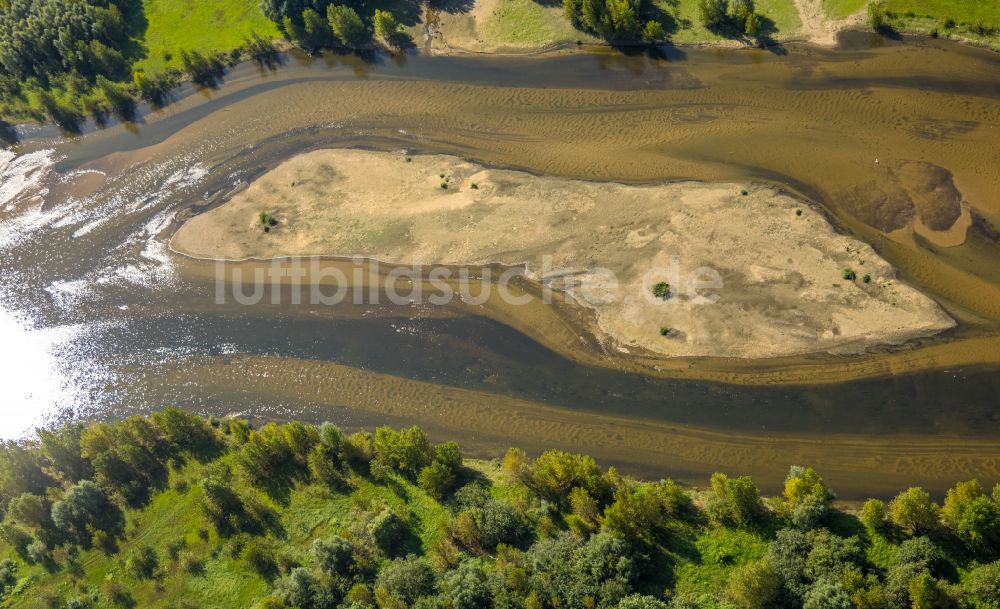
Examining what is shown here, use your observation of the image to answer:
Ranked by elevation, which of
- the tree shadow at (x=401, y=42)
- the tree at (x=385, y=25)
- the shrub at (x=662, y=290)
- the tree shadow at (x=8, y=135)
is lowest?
the shrub at (x=662, y=290)

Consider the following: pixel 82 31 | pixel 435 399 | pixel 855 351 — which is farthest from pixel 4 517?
pixel 855 351

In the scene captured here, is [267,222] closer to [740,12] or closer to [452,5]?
[452,5]

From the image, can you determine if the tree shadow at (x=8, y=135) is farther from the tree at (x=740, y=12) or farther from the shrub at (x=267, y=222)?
the tree at (x=740, y=12)

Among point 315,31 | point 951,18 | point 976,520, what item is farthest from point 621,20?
point 976,520

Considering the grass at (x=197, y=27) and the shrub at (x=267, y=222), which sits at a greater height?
the grass at (x=197, y=27)

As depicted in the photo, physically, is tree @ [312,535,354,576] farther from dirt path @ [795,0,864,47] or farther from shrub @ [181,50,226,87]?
dirt path @ [795,0,864,47]

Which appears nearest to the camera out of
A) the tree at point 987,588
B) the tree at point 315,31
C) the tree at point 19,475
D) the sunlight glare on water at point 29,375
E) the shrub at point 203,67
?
the tree at point 987,588

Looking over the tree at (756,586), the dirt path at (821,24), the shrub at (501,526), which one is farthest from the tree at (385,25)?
the tree at (756,586)

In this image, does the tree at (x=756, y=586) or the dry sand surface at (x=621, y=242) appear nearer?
the tree at (x=756, y=586)
